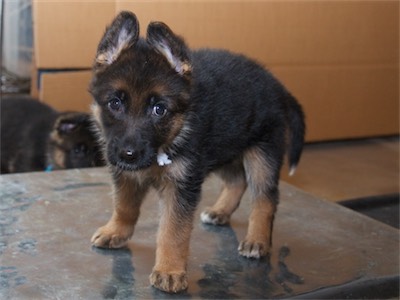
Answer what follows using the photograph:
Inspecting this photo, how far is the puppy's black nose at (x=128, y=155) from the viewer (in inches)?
72.5

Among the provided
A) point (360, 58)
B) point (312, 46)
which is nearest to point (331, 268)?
point (312, 46)

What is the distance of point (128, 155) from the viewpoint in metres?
1.84

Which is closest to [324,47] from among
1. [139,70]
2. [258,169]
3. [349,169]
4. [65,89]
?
[349,169]

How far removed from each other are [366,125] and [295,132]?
3.69 metres

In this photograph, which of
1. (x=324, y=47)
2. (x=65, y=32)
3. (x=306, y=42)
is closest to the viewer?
(x=65, y=32)

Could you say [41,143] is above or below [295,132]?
below

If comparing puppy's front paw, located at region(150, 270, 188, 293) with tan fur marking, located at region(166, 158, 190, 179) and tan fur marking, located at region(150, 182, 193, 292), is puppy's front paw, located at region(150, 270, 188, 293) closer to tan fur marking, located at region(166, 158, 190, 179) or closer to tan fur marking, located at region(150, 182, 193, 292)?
tan fur marking, located at region(150, 182, 193, 292)

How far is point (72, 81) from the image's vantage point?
4.18 m

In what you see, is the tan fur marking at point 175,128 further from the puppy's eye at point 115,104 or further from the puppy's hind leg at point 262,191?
the puppy's hind leg at point 262,191

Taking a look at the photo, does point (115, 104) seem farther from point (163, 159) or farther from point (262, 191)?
point (262, 191)

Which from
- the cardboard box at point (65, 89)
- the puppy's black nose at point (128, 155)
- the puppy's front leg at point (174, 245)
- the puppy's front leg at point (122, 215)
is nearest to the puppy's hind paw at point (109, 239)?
the puppy's front leg at point (122, 215)

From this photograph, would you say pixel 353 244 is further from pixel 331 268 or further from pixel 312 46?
pixel 312 46

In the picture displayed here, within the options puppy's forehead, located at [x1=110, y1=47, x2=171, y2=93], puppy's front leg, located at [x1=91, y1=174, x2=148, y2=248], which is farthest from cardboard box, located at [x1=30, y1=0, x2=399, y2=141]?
puppy's forehead, located at [x1=110, y1=47, x2=171, y2=93]

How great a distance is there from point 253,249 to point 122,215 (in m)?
0.49
